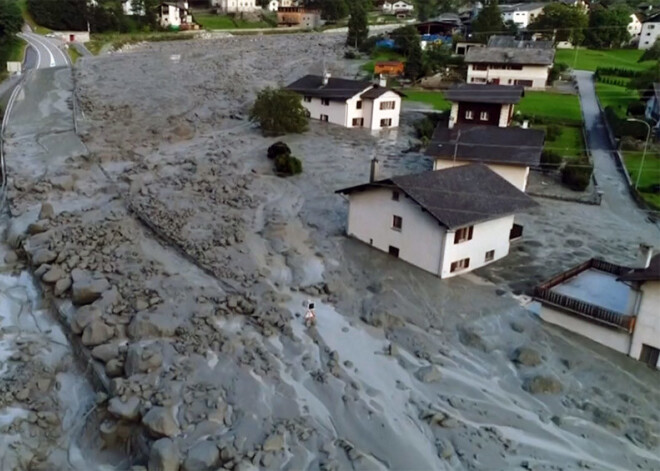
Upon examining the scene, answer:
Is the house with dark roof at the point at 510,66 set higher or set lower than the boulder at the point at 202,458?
higher

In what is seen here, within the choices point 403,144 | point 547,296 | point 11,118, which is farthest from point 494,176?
point 11,118

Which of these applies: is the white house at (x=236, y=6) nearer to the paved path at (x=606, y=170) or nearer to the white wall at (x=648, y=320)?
the paved path at (x=606, y=170)

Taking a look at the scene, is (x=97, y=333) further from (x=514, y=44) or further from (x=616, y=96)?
(x=514, y=44)

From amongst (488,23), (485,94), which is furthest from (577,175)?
(488,23)

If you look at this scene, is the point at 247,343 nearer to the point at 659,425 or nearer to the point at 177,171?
the point at 659,425

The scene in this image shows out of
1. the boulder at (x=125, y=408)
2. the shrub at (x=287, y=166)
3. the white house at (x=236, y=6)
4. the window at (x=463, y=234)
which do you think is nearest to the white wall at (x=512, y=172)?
the shrub at (x=287, y=166)
